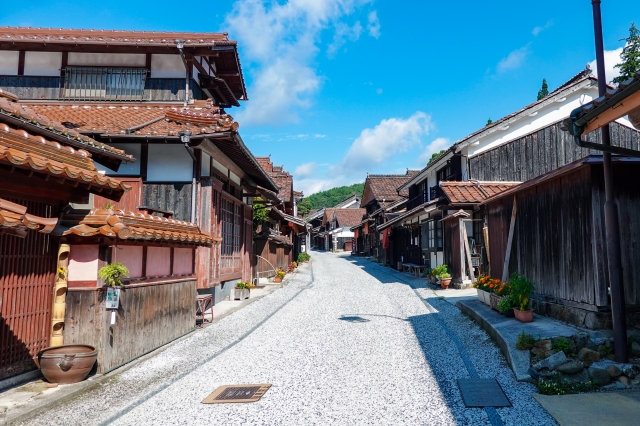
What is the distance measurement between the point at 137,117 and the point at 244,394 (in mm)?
8317

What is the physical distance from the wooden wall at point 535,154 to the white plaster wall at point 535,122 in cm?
41

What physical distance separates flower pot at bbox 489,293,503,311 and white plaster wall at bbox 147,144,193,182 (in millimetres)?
7936

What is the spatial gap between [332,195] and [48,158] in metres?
116

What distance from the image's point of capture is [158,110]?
1199cm

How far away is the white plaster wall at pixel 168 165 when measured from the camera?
11.0 meters

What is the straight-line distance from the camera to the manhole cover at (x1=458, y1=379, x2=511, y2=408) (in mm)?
5109

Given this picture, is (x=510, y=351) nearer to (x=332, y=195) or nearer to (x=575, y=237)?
(x=575, y=237)

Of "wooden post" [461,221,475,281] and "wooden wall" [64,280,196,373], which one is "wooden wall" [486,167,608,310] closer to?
"wooden post" [461,221,475,281]

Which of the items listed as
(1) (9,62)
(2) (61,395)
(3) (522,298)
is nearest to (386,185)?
(1) (9,62)

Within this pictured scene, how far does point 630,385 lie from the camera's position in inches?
212

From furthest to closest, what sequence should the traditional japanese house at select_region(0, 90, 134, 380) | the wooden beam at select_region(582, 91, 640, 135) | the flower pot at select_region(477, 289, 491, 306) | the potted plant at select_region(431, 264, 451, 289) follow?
the potted plant at select_region(431, 264, 451, 289)
the flower pot at select_region(477, 289, 491, 306)
the traditional japanese house at select_region(0, 90, 134, 380)
the wooden beam at select_region(582, 91, 640, 135)

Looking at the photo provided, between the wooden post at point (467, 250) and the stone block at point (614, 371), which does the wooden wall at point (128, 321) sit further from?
the wooden post at point (467, 250)

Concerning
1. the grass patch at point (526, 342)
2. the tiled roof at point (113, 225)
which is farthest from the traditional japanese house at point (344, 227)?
the grass patch at point (526, 342)

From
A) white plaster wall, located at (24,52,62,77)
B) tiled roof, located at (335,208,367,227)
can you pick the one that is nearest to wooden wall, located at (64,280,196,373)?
white plaster wall, located at (24,52,62,77)
